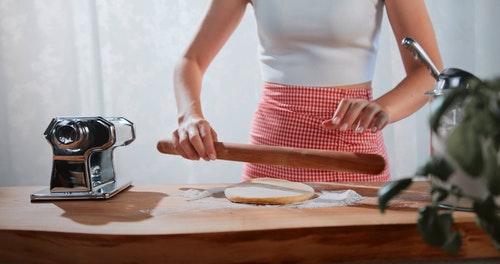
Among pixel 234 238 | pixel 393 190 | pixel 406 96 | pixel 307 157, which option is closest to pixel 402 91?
pixel 406 96

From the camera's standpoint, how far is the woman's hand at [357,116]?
1.29 meters

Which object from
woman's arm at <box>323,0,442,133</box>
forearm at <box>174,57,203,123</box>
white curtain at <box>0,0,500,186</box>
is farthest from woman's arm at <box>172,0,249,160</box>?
white curtain at <box>0,0,500,186</box>

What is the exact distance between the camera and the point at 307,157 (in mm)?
1188

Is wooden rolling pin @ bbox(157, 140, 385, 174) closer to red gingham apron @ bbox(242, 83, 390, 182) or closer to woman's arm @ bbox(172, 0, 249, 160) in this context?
woman's arm @ bbox(172, 0, 249, 160)

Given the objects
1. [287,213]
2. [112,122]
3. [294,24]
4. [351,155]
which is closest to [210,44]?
[294,24]

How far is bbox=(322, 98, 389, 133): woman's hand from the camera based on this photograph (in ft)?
4.22

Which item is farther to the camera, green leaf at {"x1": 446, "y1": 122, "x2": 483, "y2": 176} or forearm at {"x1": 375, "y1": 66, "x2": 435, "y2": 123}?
forearm at {"x1": 375, "y1": 66, "x2": 435, "y2": 123}

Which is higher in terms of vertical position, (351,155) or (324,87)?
(324,87)

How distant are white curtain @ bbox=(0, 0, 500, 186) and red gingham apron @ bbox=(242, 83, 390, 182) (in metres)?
0.85

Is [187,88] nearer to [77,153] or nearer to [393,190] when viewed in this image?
[77,153]

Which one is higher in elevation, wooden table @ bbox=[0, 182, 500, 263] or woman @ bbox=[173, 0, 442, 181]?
woman @ bbox=[173, 0, 442, 181]

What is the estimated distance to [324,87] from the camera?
1679 millimetres

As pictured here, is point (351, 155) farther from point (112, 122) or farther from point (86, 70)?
point (86, 70)

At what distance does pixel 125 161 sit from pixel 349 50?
1.31 meters
